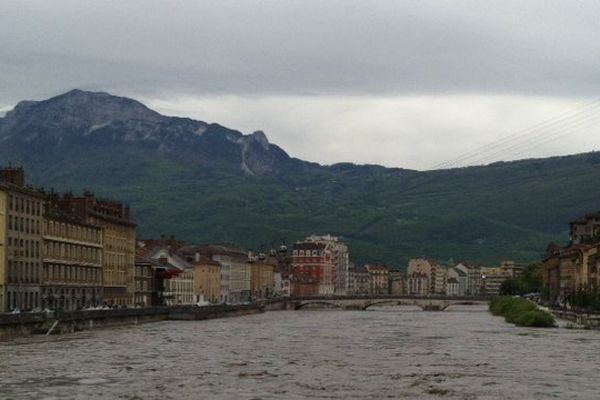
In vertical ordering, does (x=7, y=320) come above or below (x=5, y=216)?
below

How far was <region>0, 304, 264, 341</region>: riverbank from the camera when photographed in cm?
10725

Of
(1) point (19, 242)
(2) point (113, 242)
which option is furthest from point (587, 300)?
(1) point (19, 242)

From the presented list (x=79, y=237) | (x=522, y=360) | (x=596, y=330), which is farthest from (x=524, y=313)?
(x=522, y=360)

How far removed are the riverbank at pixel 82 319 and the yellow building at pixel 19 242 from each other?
9358 millimetres

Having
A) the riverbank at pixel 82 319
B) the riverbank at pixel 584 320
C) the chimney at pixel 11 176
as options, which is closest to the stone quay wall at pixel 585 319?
the riverbank at pixel 584 320

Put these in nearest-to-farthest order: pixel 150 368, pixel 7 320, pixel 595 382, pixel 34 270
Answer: pixel 595 382 < pixel 150 368 < pixel 7 320 < pixel 34 270

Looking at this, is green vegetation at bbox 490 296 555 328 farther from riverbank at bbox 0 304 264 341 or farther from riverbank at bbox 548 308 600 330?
riverbank at bbox 0 304 264 341

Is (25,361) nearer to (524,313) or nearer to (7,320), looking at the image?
(7,320)

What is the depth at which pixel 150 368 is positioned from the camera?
77.9 m

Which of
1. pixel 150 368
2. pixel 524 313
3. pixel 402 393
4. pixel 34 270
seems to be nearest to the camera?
pixel 402 393

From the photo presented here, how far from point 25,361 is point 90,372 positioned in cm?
804

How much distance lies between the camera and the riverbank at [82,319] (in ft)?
352

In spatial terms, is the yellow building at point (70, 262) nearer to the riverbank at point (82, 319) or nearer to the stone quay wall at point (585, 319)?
the riverbank at point (82, 319)

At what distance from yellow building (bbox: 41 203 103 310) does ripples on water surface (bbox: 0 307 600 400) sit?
83.9 ft
